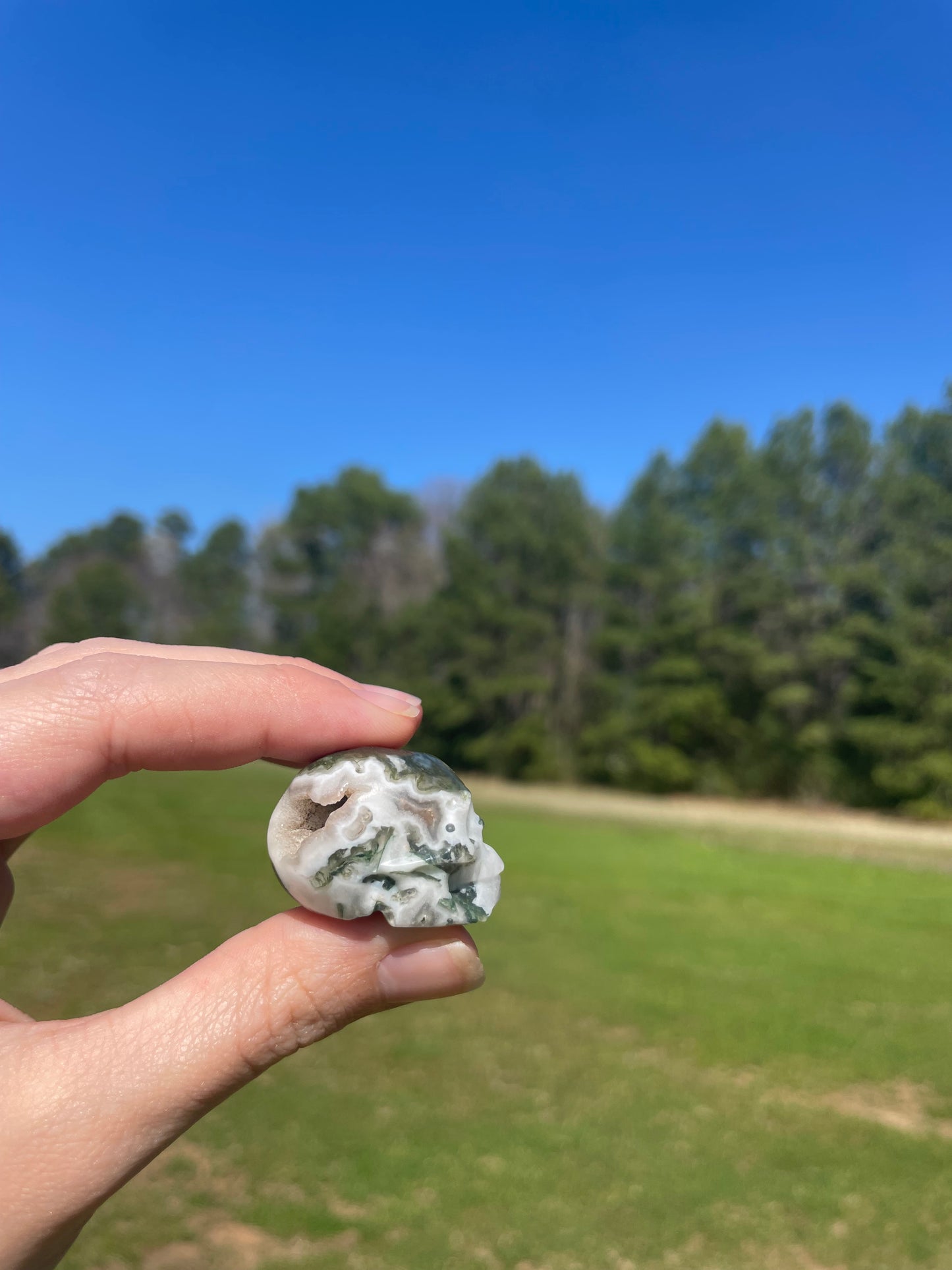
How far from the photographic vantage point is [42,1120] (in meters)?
1.30

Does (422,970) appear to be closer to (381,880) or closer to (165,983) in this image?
(381,880)

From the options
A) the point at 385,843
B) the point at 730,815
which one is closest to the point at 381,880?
the point at 385,843

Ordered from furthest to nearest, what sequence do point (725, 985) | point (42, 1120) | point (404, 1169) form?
point (725, 985), point (404, 1169), point (42, 1120)

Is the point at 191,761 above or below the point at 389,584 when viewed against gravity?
below

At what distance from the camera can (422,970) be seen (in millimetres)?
1499

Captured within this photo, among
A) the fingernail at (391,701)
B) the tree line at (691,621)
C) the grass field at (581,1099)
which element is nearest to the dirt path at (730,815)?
the tree line at (691,621)

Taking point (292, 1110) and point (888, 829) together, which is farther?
point (888, 829)

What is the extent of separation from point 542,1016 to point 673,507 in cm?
1612

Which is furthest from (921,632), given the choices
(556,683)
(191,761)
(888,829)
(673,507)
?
(191,761)

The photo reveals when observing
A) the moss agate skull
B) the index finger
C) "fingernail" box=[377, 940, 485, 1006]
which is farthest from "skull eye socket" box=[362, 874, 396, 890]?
the index finger

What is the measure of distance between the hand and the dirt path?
40.6 feet

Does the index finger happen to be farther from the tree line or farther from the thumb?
the tree line

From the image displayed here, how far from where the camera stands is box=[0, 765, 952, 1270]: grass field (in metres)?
3.48

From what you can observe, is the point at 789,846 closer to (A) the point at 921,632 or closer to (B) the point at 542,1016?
(A) the point at 921,632
